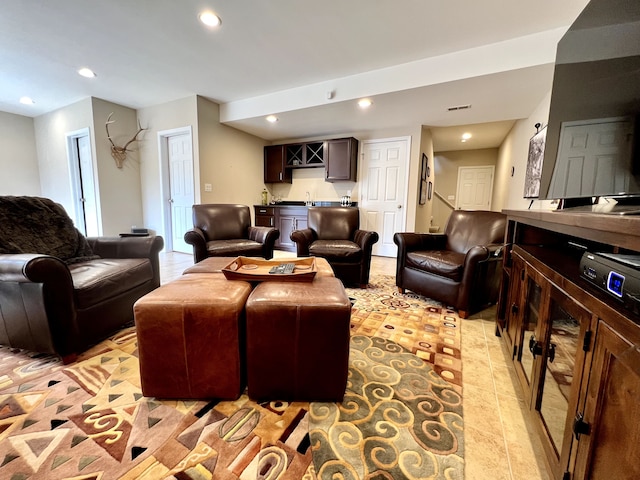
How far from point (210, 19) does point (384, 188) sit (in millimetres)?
3333

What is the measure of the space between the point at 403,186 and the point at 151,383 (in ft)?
13.9

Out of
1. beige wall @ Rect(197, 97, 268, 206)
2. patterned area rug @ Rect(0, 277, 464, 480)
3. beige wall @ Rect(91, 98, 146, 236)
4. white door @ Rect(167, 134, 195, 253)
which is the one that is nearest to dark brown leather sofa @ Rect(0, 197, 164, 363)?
patterned area rug @ Rect(0, 277, 464, 480)

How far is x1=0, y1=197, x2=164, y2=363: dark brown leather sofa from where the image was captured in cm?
127

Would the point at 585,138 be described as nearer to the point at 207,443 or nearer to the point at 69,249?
the point at 207,443

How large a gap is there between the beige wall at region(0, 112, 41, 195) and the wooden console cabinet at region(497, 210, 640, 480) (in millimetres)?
7685

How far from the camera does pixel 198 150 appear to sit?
3.88 m

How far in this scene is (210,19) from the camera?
7.22ft

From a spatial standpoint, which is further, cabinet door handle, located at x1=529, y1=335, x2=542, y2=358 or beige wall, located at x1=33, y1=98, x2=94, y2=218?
beige wall, located at x1=33, y1=98, x2=94, y2=218

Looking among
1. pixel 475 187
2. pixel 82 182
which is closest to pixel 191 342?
pixel 82 182

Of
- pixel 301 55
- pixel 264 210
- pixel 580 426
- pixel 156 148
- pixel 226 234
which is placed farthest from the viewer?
pixel 264 210

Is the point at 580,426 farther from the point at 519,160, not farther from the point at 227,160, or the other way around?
the point at 227,160

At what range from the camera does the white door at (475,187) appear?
20.6ft

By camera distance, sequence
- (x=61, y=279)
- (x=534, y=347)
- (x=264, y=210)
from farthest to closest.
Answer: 1. (x=264, y=210)
2. (x=61, y=279)
3. (x=534, y=347)

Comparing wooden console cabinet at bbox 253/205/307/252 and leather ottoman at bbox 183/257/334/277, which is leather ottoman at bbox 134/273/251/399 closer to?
leather ottoman at bbox 183/257/334/277
